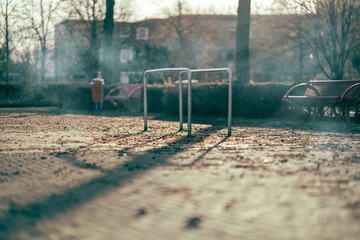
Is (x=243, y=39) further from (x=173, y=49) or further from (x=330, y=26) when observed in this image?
(x=173, y=49)

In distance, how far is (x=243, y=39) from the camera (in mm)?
13352

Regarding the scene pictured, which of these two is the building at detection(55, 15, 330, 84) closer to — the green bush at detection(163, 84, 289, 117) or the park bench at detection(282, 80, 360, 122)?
the green bush at detection(163, 84, 289, 117)

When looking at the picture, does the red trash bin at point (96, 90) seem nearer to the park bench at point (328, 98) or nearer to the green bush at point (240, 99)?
the green bush at point (240, 99)

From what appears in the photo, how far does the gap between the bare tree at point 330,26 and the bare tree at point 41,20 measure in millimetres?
18126

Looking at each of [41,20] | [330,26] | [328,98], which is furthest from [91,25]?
[328,98]

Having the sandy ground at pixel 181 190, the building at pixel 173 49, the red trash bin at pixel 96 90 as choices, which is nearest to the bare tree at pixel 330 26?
the building at pixel 173 49

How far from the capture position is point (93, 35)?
36031 mm

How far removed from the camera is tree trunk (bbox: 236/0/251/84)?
43.3 ft

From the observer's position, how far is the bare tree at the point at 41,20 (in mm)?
30297

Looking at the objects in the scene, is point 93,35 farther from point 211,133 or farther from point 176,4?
point 211,133

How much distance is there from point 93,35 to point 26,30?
7140mm

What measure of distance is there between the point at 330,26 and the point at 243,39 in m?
6.87

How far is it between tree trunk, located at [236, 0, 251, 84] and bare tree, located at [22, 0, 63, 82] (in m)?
19.8

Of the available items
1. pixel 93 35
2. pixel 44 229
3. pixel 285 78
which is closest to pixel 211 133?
pixel 44 229
